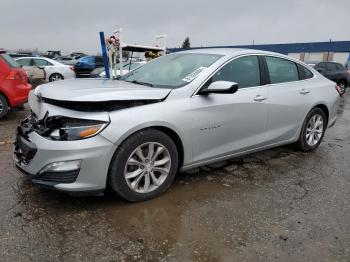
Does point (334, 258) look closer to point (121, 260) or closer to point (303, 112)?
point (121, 260)

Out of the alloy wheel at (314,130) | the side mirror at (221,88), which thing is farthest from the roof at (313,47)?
the side mirror at (221,88)

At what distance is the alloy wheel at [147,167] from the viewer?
10.9 feet

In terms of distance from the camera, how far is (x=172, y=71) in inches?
164

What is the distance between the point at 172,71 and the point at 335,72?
1451 cm

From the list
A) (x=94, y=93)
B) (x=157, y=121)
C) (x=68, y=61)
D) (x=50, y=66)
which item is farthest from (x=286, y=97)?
(x=68, y=61)

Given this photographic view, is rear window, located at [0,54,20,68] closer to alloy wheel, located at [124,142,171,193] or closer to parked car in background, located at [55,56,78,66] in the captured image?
alloy wheel, located at [124,142,171,193]

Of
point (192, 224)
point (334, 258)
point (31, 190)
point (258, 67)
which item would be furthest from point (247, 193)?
point (31, 190)

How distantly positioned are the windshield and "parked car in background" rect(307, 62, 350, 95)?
44.7 feet

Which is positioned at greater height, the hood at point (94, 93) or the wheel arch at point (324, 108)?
the hood at point (94, 93)

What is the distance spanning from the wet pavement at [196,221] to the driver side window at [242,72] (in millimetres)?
1115

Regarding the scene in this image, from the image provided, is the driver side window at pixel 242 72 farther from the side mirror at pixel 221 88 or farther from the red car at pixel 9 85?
the red car at pixel 9 85

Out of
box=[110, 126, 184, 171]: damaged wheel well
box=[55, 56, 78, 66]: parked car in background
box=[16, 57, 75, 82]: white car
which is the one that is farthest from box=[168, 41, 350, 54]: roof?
box=[110, 126, 184, 171]: damaged wheel well

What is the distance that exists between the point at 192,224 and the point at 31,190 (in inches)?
68.5

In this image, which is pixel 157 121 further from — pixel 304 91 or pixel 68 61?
pixel 68 61
